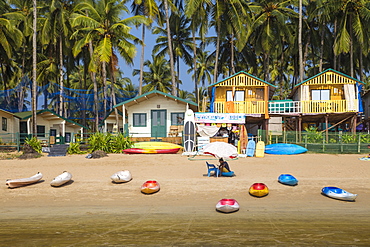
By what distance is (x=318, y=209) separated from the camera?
8.59m

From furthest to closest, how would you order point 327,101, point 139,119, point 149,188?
1. point 139,119
2. point 327,101
3. point 149,188

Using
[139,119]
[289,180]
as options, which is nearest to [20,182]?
[289,180]

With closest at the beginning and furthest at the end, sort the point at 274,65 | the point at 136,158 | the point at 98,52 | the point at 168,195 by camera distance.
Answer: the point at 168,195 < the point at 136,158 < the point at 98,52 < the point at 274,65

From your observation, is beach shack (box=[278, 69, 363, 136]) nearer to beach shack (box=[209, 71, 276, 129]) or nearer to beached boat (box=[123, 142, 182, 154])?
beach shack (box=[209, 71, 276, 129])

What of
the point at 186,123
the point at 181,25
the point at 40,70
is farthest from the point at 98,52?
the point at 181,25

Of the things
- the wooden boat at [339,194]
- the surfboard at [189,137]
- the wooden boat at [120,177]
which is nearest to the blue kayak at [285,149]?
the surfboard at [189,137]

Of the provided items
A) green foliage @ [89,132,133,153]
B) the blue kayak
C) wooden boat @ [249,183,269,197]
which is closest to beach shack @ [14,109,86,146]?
green foliage @ [89,132,133,153]

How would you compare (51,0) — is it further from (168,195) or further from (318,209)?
(318,209)

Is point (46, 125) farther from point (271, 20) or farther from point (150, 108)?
point (271, 20)

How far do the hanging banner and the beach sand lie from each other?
6.48 meters

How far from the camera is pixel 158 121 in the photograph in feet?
80.3

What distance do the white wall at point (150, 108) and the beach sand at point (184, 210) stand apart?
9.97 metres

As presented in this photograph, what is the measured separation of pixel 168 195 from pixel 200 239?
12.2 feet

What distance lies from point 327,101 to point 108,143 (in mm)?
16486
